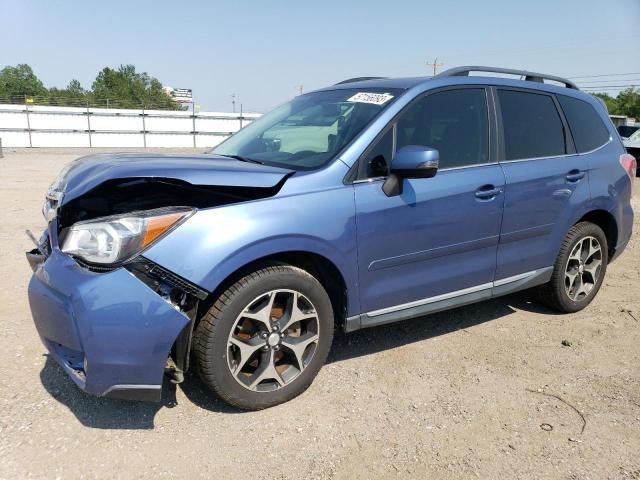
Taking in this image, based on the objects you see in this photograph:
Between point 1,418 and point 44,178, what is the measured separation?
11479 millimetres

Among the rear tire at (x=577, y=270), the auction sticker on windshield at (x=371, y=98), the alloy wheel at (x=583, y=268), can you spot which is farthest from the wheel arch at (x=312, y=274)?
the alloy wheel at (x=583, y=268)

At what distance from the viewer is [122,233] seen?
2391mm

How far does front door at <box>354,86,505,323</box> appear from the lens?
9.95 ft

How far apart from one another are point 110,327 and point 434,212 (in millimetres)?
1947

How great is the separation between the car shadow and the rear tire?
0.22 metres

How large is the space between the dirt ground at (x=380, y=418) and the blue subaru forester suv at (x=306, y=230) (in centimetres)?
28

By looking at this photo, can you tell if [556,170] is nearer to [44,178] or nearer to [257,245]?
[257,245]

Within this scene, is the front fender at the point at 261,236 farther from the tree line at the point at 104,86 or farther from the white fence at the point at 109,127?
the tree line at the point at 104,86

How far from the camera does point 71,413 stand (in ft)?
9.04

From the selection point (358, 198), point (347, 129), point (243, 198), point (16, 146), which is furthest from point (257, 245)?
point (16, 146)

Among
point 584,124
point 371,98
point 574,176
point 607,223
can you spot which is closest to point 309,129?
point 371,98

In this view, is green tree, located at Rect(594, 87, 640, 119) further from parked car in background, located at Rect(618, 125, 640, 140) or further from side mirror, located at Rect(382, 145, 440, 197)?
side mirror, located at Rect(382, 145, 440, 197)

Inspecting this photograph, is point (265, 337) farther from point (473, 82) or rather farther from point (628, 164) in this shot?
point (628, 164)

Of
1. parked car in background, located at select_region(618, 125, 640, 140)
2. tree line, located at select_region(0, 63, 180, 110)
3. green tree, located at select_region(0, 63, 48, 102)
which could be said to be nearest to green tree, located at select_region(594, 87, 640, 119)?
parked car in background, located at select_region(618, 125, 640, 140)
